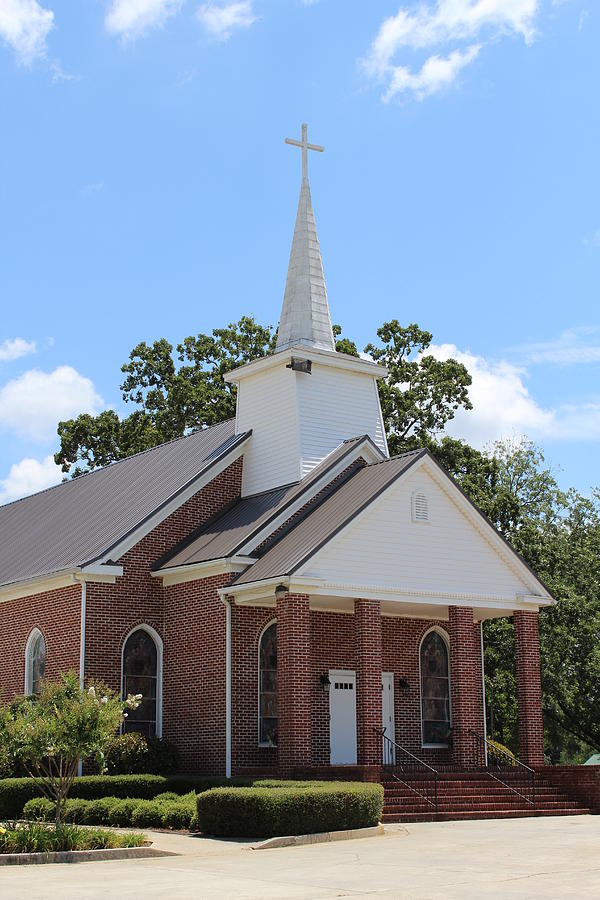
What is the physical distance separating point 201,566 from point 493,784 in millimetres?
8122

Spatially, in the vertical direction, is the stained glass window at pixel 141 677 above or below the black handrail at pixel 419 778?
above

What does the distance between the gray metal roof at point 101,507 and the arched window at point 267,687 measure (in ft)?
14.2

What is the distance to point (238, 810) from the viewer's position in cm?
1920

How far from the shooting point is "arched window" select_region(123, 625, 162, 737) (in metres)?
28.1

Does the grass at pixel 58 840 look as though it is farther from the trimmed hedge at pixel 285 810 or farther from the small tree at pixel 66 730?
the trimmed hedge at pixel 285 810

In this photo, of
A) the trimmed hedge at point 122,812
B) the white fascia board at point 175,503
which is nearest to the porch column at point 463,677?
the white fascia board at point 175,503

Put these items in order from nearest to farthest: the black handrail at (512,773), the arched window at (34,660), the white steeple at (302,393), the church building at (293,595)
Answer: the church building at (293,595), the black handrail at (512,773), the arched window at (34,660), the white steeple at (302,393)

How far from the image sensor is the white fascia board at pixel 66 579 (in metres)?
27.5

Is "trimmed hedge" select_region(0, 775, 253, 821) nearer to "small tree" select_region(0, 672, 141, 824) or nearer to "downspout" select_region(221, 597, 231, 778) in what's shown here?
"downspout" select_region(221, 597, 231, 778)

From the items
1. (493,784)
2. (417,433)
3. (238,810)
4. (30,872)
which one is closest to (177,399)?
(417,433)

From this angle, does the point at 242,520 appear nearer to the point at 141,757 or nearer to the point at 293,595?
the point at 293,595

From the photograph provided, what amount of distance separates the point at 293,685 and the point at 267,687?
107 inches

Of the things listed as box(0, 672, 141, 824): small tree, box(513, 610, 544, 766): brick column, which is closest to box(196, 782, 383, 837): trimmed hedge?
box(0, 672, 141, 824): small tree

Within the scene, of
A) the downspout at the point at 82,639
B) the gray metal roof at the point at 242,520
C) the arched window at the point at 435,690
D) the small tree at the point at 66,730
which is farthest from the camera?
the arched window at the point at 435,690
